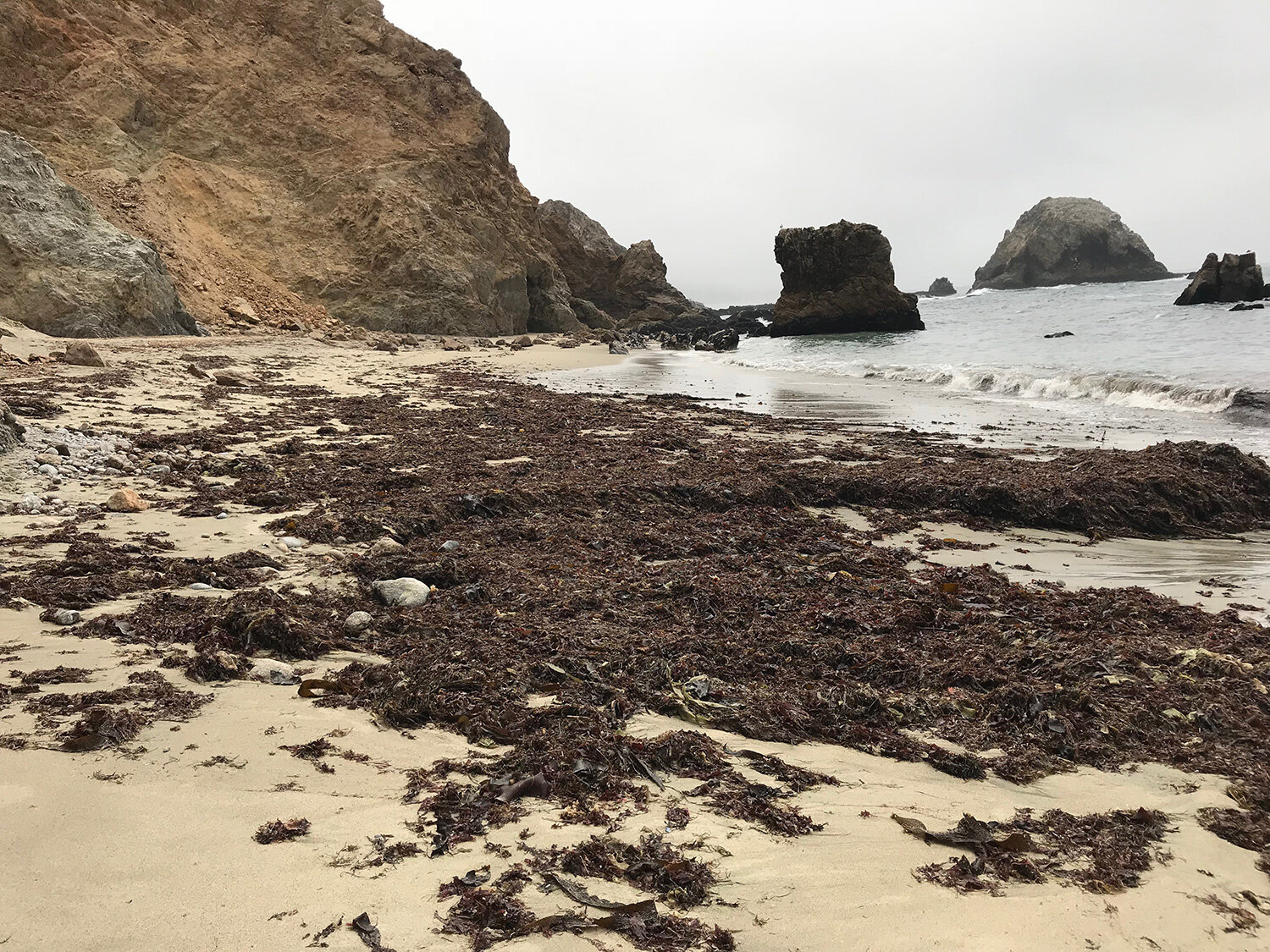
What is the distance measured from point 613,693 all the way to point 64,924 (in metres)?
1.81

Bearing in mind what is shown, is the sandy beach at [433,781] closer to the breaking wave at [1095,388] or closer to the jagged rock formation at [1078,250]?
the breaking wave at [1095,388]

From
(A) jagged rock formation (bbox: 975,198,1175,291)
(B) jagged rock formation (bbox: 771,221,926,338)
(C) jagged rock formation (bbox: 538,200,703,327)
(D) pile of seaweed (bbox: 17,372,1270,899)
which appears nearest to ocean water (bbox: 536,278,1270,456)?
(D) pile of seaweed (bbox: 17,372,1270,899)

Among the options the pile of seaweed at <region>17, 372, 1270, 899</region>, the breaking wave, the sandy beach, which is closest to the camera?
the sandy beach

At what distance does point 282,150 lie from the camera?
2836cm

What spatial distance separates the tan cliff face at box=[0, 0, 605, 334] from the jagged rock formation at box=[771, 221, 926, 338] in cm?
1965

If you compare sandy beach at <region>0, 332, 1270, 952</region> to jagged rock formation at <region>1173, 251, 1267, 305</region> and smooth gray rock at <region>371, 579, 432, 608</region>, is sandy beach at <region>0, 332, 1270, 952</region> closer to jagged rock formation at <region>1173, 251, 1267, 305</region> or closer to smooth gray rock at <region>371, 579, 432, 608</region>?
smooth gray rock at <region>371, 579, 432, 608</region>

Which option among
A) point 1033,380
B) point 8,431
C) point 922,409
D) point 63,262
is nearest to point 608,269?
point 63,262

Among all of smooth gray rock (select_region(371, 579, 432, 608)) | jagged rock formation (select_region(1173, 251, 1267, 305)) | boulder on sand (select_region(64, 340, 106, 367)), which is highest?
jagged rock formation (select_region(1173, 251, 1267, 305))

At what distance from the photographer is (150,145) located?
986 inches

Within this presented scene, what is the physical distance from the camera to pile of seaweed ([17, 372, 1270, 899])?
2.55m

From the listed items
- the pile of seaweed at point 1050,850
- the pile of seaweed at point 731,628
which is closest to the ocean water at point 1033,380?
the pile of seaweed at point 731,628

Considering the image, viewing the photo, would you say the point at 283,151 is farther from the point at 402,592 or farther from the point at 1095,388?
the point at 402,592

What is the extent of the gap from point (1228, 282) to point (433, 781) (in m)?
47.7

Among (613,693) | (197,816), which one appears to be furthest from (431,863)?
(613,693)
